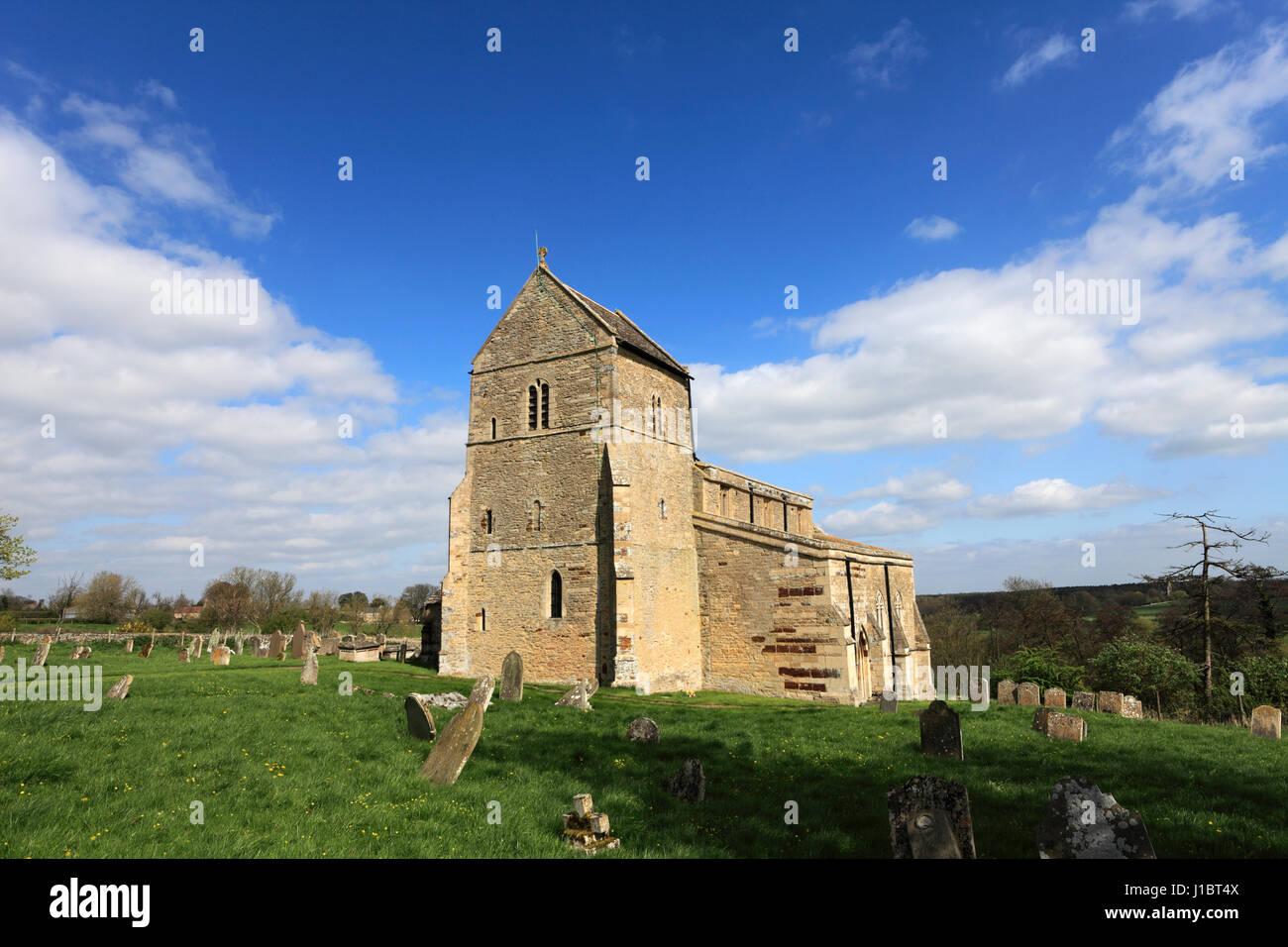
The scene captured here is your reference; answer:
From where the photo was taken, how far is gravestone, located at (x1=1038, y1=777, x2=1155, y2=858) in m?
5.11

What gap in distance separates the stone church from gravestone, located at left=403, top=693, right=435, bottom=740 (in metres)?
10.5

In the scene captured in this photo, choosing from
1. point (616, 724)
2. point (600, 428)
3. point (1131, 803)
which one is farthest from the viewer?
point (600, 428)

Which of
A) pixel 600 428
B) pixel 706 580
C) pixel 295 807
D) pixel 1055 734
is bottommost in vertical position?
pixel 1055 734

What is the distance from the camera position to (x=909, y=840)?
5.42m

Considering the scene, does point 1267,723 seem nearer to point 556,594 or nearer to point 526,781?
point 526,781

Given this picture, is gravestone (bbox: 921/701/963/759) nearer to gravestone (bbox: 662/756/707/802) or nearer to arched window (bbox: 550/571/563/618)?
gravestone (bbox: 662/756/707/802)

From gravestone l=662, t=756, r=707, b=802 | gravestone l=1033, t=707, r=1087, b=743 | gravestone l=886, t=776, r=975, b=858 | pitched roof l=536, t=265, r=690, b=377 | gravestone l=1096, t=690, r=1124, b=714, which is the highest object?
pitched roof l=536, t=265, r=690, b=377

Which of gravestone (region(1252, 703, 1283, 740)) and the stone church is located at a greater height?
the stone church

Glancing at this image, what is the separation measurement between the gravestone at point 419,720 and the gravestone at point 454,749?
1.73 m

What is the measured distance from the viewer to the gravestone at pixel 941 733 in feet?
35.6

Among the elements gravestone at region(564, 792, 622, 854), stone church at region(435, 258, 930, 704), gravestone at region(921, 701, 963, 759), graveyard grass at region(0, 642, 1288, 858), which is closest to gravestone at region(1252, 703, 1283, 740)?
graveyard grass at region(0, 642, 1288, 858)
